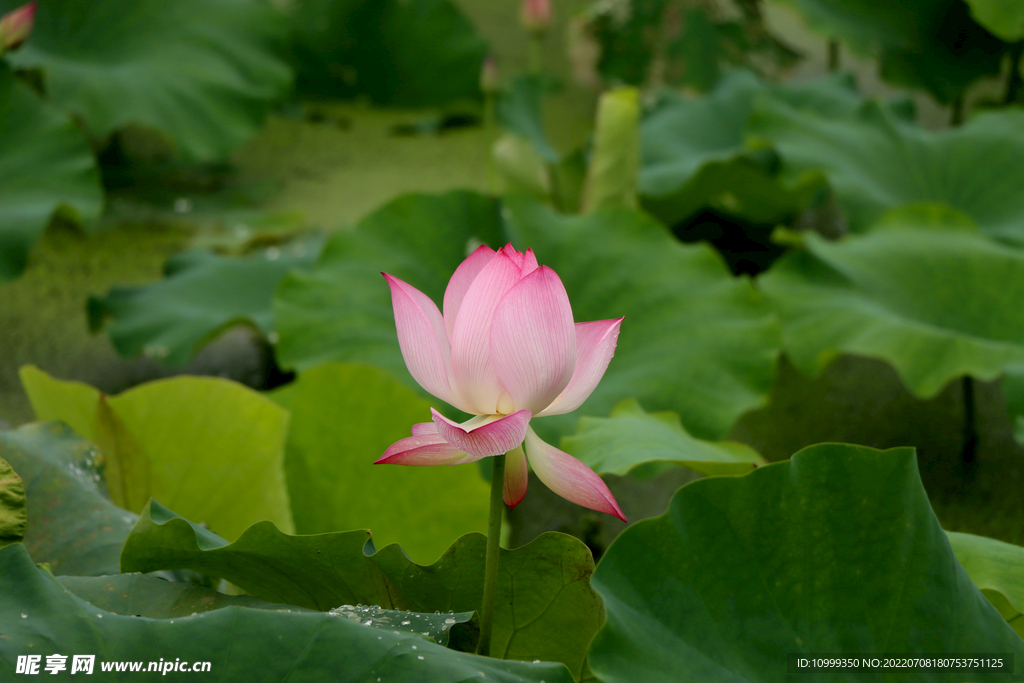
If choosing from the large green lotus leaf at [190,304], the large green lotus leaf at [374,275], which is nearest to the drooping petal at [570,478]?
the large green lotus leaf at [374,275]

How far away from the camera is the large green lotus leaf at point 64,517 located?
57cm

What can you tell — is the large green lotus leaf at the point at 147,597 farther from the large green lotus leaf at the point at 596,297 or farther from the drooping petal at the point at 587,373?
the large green lotus leaf at the point at 596,297

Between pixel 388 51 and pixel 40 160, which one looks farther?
pixel 388 51

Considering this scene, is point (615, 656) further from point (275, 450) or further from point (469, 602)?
point (275, 450)

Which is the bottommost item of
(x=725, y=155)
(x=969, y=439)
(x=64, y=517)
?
(x=969, y=439)

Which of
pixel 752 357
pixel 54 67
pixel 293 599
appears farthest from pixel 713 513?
pixel 54 67

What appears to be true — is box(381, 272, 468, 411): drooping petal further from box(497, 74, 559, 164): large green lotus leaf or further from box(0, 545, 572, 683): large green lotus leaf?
box(497, 74, 559, 164): large green lotus leaf

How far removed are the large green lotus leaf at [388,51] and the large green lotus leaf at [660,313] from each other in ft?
5.22

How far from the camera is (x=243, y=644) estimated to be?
39cm

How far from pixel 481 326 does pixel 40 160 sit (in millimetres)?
1389

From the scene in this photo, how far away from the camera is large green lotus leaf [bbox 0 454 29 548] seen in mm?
490

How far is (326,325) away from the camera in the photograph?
1123mm

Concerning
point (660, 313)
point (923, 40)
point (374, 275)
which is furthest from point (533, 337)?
point (923, 40)

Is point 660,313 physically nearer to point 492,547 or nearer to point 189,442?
point 189,442
